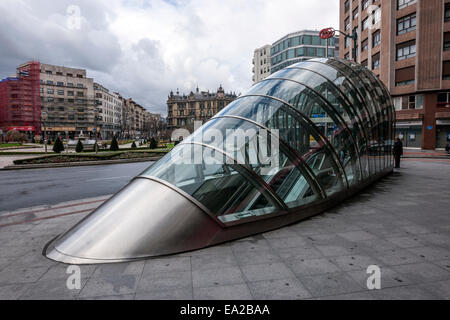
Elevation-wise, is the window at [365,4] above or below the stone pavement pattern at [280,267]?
above

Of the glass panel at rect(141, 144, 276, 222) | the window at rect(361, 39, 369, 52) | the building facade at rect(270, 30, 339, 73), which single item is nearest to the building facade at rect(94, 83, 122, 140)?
the building facade at rect(270, 30, 339, 73)

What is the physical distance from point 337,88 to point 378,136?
3.89 meters

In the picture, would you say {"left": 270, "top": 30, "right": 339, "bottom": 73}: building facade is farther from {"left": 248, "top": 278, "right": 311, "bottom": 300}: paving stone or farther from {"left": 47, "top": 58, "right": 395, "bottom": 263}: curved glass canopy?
{"left": 248, "top": 278, "right": 311, "bottom": 300}: paving stone

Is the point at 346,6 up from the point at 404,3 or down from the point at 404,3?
up

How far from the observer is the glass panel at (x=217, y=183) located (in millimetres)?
4609

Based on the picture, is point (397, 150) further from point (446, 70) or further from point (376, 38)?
point (376, 38)

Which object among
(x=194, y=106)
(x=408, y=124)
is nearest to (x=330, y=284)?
(x=408, y=124)

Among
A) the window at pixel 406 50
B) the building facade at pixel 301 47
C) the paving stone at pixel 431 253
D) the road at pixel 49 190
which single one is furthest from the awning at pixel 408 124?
the building facade at pixel 301 47

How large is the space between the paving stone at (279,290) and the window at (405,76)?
125ft

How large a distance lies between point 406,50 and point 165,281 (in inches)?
1598

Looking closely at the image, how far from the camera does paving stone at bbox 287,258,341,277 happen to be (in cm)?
349

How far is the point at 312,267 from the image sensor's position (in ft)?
11.9

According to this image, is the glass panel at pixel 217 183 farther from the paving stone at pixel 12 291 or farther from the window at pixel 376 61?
the window at pixel 376 61
